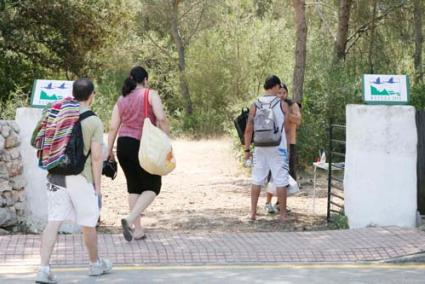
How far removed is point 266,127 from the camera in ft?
31.7

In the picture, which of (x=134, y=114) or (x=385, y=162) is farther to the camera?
(x=385, y=162)

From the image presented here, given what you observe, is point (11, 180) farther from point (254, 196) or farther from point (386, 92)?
point (386, 92)

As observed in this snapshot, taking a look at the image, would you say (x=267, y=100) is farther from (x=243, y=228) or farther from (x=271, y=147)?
(x=243, y=228)

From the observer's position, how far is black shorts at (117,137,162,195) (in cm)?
796

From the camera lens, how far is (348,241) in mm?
8070

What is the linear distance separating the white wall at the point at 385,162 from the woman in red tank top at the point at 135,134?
95.6 inches

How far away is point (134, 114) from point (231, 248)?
66.1 inches

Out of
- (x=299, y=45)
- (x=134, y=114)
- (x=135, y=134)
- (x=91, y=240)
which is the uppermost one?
(x=299, y=45)

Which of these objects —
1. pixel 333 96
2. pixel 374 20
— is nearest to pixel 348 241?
pixel 333 96

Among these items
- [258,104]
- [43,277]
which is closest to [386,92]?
[258,104]

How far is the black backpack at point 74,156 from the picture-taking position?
6258mm

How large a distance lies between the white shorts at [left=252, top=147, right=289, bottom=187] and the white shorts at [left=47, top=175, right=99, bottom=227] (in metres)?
3.86

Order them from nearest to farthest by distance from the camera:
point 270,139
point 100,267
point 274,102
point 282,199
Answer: point 100,267
point 270,139
point 274,102
point 282,199

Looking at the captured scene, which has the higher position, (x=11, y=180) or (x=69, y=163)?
(x=69, y=163)
